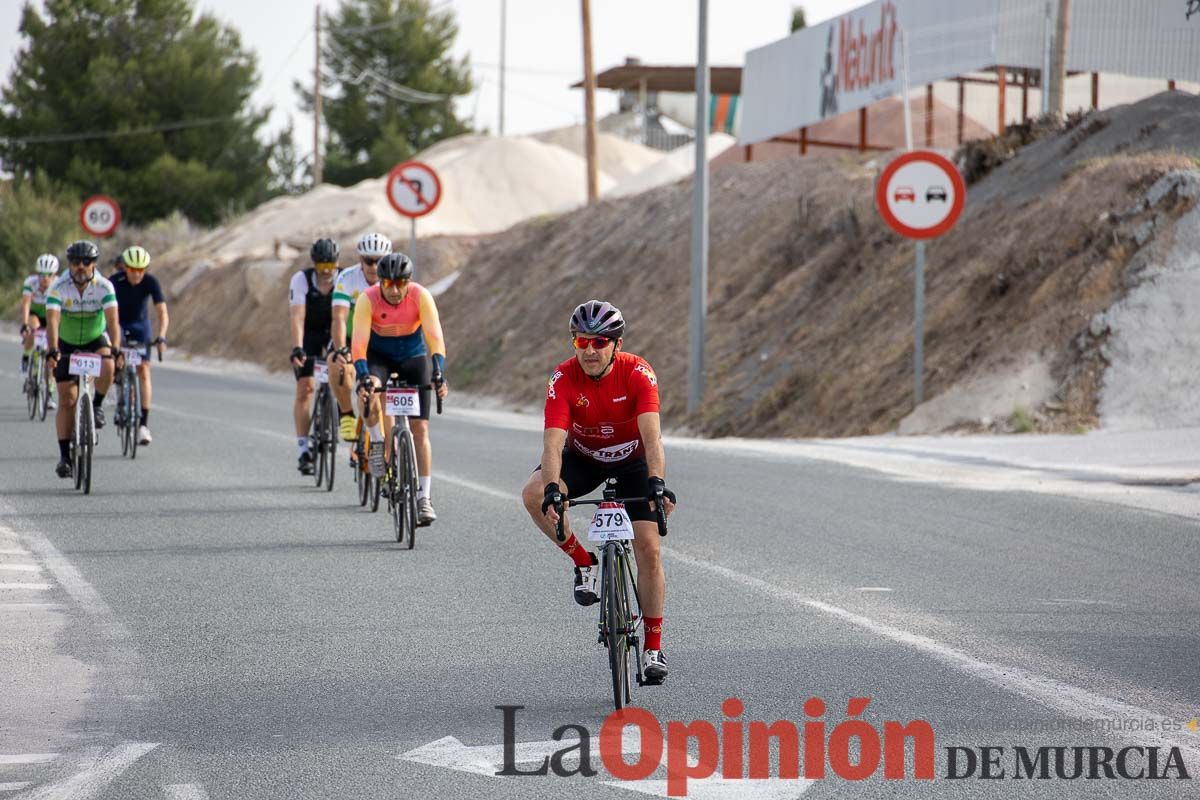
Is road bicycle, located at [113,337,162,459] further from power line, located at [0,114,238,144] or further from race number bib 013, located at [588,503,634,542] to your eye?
power line, located at [0,114,238,144]

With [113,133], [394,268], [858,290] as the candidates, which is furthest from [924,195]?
[113,133]

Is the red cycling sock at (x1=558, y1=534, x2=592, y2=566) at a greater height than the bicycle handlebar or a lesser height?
lesser

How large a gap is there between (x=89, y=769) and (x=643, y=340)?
24857 millimetres

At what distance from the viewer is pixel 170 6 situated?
67.9m

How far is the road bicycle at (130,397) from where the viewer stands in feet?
54.5

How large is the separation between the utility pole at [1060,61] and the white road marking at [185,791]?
73.5 feet

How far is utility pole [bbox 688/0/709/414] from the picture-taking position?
2314cm

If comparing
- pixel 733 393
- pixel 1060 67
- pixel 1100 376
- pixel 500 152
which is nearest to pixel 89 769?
pixel 1100 376

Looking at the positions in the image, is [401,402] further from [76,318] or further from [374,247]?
[76,318]

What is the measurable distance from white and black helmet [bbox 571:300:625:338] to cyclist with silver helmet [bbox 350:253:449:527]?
189 inches

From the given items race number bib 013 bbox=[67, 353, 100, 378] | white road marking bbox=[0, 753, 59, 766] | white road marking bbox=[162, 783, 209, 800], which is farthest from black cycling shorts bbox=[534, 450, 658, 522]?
race number bib 013 bbox=[67, 353, 100, 378]

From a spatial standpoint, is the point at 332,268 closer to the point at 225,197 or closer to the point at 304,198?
the point at 304,198

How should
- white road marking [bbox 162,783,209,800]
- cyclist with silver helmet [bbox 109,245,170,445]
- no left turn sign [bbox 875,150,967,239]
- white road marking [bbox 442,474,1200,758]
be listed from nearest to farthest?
1. white road marking [bbox 162,783,209,800]
2. white road marking [bbox 442,474,1200,758]
3. cyclist with silver helmet [bbox 109,245,170,445]
4. no left turn sign [bbox 875,150,967,239]

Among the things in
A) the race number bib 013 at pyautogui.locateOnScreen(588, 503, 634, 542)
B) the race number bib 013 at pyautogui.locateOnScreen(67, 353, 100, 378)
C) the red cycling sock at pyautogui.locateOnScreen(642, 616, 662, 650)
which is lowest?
the red cycling sock at pyautogui.locateOnScreen(642, 616, 662, 650)
